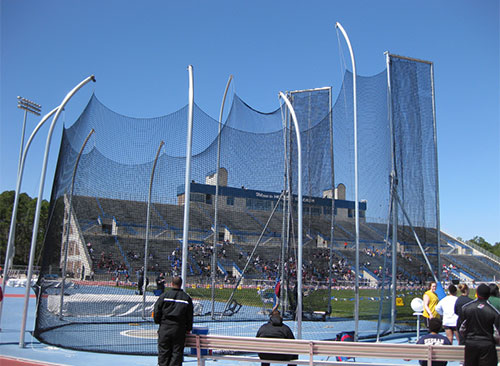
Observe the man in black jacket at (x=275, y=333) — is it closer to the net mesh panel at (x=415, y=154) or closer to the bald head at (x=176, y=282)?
the bald head at (x=176, y=282)

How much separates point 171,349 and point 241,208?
289 inches

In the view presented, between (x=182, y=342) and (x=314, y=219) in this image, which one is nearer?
(x=182, y=342)

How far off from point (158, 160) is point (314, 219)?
5.83m

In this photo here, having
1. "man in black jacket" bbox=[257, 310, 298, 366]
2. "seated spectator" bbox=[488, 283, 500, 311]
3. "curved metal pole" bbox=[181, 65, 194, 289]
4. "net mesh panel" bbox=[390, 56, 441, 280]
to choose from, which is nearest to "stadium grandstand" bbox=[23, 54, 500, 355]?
"net mesh panel" bbox=[390, 56, 441, 280]

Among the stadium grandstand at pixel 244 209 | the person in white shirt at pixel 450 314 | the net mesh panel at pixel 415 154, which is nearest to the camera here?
the person in white shirt at pixel 450 314

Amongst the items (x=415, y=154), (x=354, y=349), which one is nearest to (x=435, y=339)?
(x=354, y=349)

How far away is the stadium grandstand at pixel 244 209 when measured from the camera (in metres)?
10.0

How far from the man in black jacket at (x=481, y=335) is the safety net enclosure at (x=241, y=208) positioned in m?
5.42

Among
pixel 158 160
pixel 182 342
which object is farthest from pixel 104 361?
pixel 158 160

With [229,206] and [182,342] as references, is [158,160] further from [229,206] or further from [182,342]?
[182,342]

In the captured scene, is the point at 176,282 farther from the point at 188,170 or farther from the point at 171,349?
the point at 188,170

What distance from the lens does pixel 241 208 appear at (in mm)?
12922

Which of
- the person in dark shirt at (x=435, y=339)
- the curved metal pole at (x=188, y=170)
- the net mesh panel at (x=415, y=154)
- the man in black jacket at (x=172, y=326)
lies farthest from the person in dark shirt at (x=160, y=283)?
the person in dark shirt at (x=435, y=339)

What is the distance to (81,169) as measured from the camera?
10.5 meters
